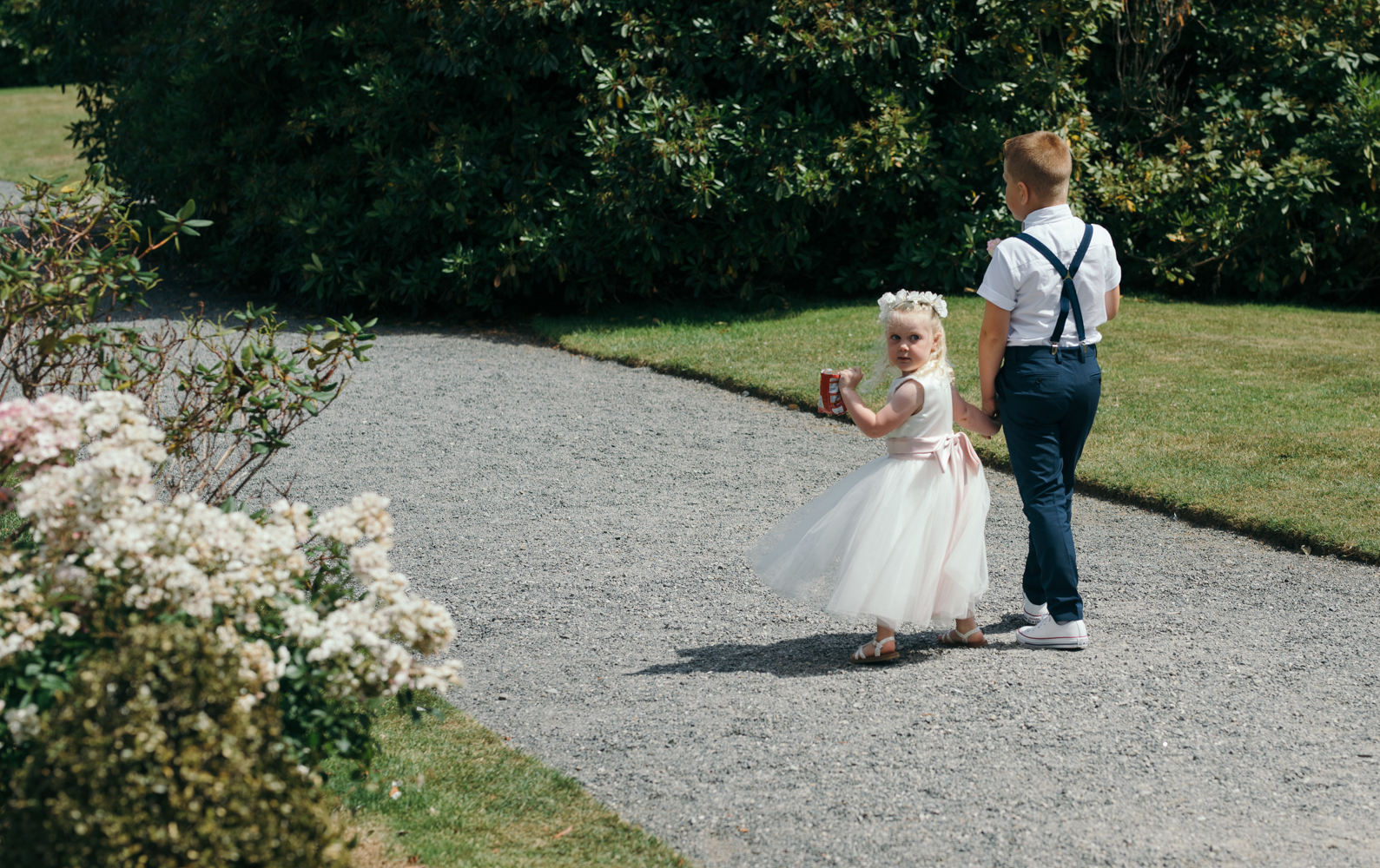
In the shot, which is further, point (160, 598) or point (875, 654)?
point (875, 654)

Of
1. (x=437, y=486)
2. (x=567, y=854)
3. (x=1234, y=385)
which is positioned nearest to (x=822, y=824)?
(x=567, y=854)

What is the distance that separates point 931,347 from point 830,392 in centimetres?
38

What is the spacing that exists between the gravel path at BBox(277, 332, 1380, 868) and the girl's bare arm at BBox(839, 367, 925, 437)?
867 millimetres

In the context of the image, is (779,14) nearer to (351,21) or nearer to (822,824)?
(351,21)

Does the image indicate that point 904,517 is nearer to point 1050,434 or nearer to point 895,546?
point 895,546

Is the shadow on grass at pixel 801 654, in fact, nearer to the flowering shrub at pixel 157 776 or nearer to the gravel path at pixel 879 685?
the gravel path at pixel 879 685

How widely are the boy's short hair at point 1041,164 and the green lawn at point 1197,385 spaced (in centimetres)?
252

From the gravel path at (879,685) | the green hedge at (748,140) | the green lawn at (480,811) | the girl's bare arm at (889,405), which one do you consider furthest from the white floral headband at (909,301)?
the green hedge at (748,140)

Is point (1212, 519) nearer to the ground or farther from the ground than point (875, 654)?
farther from the ground

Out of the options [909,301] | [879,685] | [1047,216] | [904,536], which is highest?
[1047,216]

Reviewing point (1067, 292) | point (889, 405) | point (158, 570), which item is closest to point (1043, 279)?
point (1067, 292)

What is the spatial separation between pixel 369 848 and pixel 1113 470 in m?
4.78

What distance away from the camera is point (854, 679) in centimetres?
412

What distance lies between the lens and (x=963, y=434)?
4133mm
